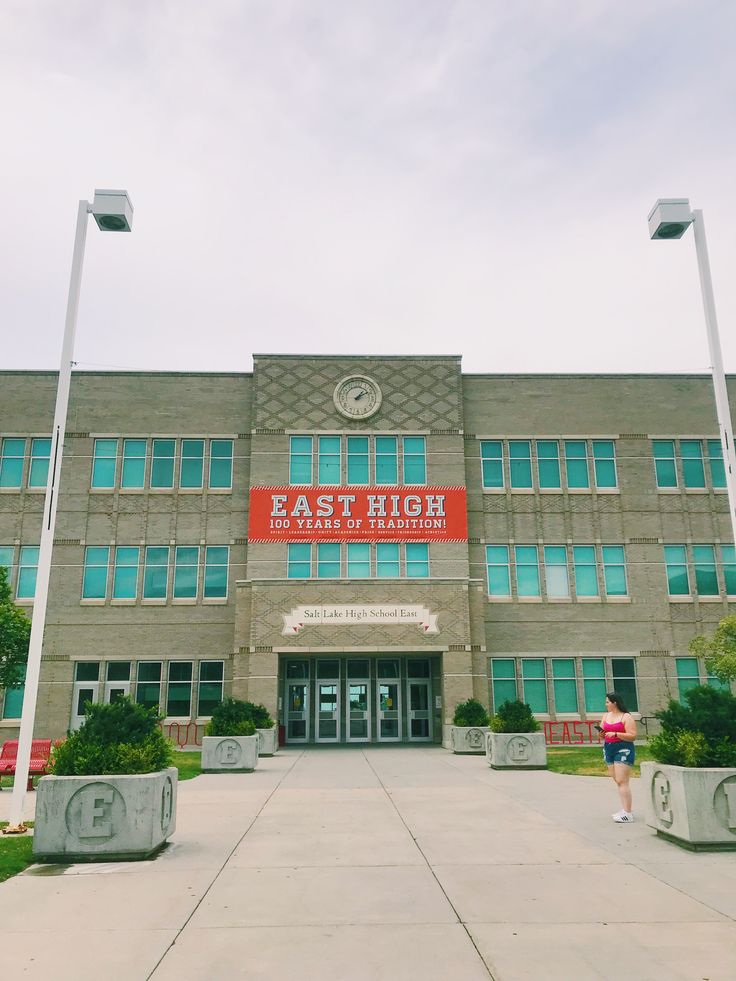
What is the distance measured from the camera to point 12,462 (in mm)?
32938

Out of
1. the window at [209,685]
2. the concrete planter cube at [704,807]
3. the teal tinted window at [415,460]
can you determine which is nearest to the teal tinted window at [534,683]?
the teal tinted window at [415,460]

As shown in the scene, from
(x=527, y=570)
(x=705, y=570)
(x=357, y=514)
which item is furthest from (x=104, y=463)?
(x=705, y=570)

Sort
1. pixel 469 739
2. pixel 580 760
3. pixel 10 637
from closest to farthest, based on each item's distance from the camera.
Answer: pixel 580 760
pixel 10 637
pixel 469 739

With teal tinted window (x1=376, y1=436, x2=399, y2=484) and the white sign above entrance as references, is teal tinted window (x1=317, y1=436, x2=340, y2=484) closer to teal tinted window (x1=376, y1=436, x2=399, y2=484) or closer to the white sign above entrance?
teal tinted window (x1=376, y1=436, x2=399, y2=484)

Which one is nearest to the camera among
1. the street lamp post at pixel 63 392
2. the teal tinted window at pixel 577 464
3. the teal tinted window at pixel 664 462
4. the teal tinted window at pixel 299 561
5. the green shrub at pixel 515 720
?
the street lamp post at pixel 63 392

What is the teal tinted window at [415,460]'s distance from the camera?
3253 centimetres

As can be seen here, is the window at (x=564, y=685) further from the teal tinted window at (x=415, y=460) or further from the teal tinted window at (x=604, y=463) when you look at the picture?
the teal tinted window at (x=415, y=460)

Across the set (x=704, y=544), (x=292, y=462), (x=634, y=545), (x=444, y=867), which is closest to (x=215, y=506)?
(x=292, y=462)

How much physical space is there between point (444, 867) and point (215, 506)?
1009 inches

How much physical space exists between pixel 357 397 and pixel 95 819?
25.7 meters

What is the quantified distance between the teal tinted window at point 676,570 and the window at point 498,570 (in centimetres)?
666

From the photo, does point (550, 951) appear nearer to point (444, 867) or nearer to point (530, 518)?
point (444, 867)

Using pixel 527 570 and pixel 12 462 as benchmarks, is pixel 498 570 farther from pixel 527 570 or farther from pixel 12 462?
pixel 12 462

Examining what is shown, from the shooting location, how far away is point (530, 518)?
33062 mm
